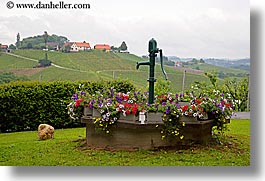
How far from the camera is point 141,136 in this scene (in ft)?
13.5

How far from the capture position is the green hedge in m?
5.98

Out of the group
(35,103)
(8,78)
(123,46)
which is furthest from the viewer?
(35,103)

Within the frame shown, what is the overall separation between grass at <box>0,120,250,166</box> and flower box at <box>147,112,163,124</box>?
271 millimetres

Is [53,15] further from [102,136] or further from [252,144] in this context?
[252,144]

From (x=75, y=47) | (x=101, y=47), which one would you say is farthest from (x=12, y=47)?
(x=101, y=47)

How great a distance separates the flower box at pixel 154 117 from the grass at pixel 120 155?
0.27 metres

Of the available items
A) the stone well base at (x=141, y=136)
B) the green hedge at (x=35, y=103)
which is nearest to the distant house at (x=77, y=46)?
the green hedge at (x=35, y=103)

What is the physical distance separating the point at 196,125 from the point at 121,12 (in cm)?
147

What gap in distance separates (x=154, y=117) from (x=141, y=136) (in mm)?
218

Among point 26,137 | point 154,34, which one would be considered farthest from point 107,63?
point 26,137

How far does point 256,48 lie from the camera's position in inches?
157

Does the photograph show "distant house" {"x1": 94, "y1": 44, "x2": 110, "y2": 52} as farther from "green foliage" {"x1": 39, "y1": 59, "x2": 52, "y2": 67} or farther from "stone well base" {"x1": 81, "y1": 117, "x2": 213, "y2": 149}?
"stone well base" {"x1": 81, "y1": 117, "x2": 213, "y2": 149}

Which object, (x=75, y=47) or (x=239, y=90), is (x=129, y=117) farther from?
(x=239, y=90)

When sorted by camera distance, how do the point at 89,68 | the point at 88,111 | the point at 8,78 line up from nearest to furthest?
the point at 88,111, the point at 8,78, the point at 89,68
